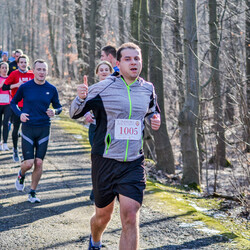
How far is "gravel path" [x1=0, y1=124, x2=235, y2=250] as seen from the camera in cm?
544

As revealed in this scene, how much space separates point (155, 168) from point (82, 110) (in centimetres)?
854

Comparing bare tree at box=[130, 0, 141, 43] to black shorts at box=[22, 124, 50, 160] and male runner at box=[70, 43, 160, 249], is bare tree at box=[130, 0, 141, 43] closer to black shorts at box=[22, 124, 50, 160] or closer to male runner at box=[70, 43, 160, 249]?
black shorts at box=[22, 124, 50, 160]

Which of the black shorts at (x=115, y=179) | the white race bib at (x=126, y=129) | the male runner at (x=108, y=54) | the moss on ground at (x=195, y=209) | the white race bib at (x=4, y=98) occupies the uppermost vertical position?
the male runner at (x=108, y=54)

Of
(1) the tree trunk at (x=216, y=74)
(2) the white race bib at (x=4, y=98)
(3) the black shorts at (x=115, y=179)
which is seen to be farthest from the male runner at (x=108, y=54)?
(1) the tree trunk at (x=216, y=74)

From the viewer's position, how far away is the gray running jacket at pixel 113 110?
412 cm

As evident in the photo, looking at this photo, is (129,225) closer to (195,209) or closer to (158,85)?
(195,209)

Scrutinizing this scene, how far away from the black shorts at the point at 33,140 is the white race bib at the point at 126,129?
3.12 m

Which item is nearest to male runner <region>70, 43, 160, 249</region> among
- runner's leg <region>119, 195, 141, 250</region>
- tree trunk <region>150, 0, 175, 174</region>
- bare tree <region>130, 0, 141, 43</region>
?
runner's leg <region>119, 195, 141, 250</region>

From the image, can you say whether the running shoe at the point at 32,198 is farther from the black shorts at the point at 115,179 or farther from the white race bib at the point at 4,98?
the white race bib at the point at 4,98

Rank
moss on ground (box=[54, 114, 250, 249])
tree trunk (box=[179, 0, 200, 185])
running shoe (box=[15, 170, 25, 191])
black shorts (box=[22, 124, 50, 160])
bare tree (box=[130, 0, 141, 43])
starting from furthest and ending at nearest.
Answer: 1. bare tree (box=[130, 0, 141, 43])
2. tree trunk (box=[179, 0, 200, 185])
3. running shoe (box=[15, 170, 25, 191])
4. black shorts (box=[22, 124, 50, 160])
5. moss on ground (box=[54, 114, 250, 249])

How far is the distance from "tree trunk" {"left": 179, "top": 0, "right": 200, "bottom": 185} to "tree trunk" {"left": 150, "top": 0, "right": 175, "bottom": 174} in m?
1.95

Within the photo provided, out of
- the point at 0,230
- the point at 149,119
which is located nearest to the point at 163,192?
the point at 0,230

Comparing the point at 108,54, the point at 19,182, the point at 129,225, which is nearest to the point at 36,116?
the point at 19,182

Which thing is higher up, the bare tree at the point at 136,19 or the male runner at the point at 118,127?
the bare tree at the point at 136,19
